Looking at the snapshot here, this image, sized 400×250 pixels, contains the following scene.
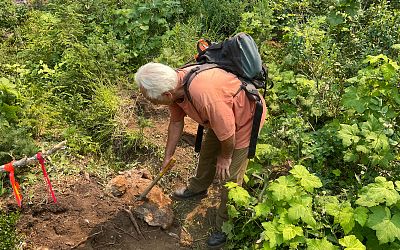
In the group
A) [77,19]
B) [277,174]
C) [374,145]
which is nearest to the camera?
[374,145]

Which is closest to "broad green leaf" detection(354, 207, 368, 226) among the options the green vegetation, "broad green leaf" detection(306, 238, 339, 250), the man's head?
the green vegetation

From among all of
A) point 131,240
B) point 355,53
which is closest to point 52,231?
point 131,240

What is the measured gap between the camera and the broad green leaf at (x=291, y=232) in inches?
133

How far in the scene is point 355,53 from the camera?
17.7ft

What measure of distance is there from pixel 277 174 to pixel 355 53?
202 cm

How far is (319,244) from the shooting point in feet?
11.0

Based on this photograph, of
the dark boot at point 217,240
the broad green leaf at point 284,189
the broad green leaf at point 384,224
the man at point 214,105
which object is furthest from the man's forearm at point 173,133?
the broad green leaf at point 384,224

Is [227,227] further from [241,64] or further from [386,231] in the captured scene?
[241,64]

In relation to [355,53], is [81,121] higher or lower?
lower

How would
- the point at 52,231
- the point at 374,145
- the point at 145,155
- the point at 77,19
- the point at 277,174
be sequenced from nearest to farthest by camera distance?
the point at 374,145 < the point at 52,231 < the point at 277,174 < the point at 145,155 < the point at 77,19

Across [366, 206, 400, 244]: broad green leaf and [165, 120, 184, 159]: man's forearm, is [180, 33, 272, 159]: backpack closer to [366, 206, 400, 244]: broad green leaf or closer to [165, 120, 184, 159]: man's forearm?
[165, 120, 184, 159]: man's forearm

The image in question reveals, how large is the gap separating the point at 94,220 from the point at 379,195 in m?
→ 2.55

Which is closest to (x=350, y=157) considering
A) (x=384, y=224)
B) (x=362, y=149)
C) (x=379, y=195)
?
(x=362, y=149)

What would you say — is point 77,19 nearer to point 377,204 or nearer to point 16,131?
point 16,131
